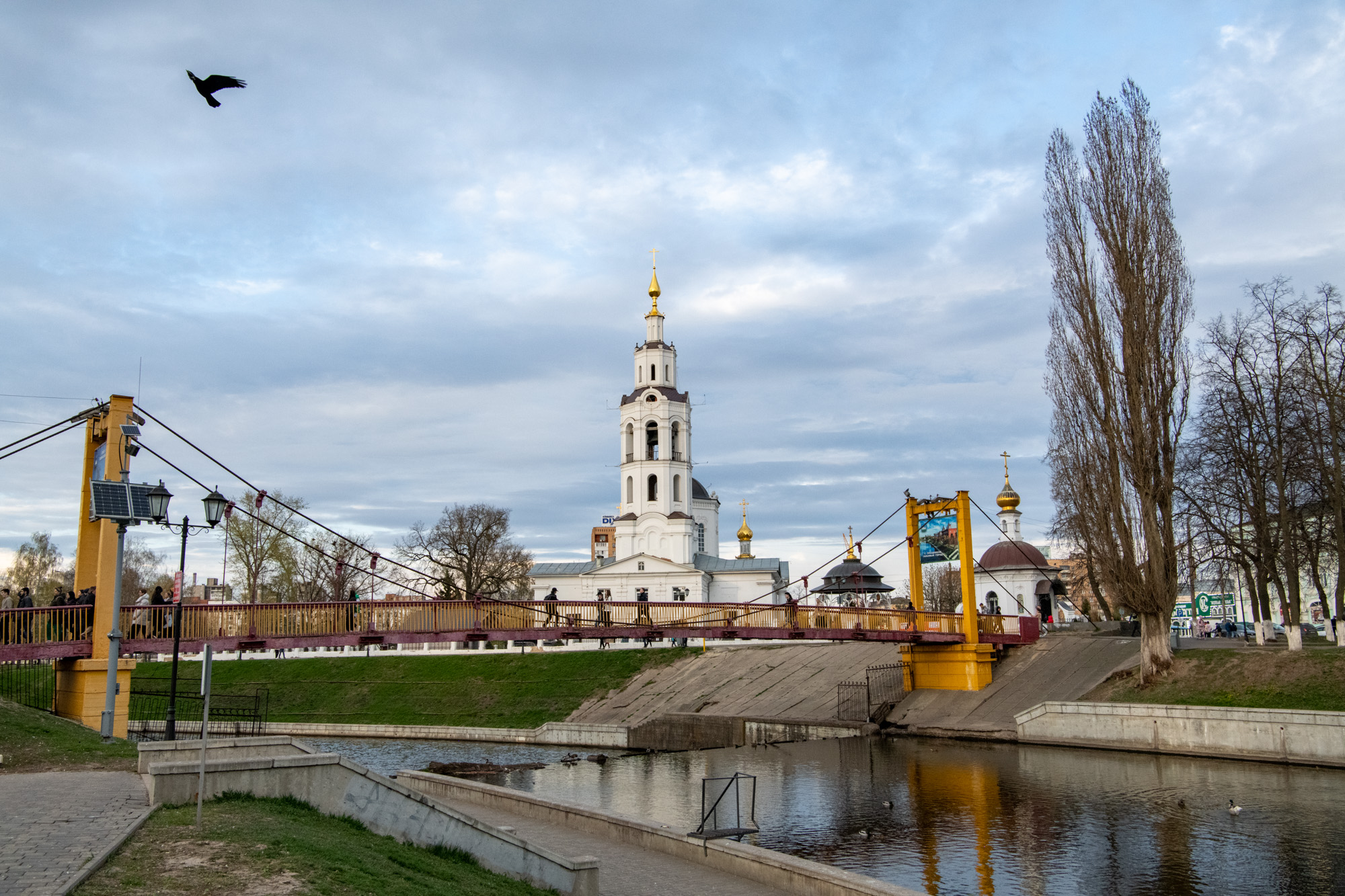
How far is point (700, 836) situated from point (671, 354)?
65.5 metres

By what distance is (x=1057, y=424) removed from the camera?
32.6m

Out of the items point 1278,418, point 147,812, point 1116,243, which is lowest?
point 147,812

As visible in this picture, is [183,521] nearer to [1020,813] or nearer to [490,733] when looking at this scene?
[1020,813]

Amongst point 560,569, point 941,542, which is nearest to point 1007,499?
point 941,542

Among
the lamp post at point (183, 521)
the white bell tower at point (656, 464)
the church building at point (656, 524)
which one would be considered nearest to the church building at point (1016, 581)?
the church building at point (656, 524)

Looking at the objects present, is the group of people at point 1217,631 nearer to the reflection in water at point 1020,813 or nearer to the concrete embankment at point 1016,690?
the concrete embankment at point 1016,690

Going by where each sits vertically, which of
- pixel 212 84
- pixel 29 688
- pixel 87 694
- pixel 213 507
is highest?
pixel 212 84

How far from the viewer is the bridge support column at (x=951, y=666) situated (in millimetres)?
33750

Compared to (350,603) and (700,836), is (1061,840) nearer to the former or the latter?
(700,836)

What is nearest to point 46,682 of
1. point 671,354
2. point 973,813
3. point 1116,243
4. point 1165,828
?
point 973,813

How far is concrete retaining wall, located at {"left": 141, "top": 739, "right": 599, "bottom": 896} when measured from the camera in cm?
1125

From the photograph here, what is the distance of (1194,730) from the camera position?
24.9 metres

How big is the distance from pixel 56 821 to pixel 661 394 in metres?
67.5

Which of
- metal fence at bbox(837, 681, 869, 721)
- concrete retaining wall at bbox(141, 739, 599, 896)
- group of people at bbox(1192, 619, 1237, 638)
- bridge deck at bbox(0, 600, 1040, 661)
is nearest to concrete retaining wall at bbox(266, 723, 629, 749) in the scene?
bridge deck at bbox(0, 600, 1040, 661)
